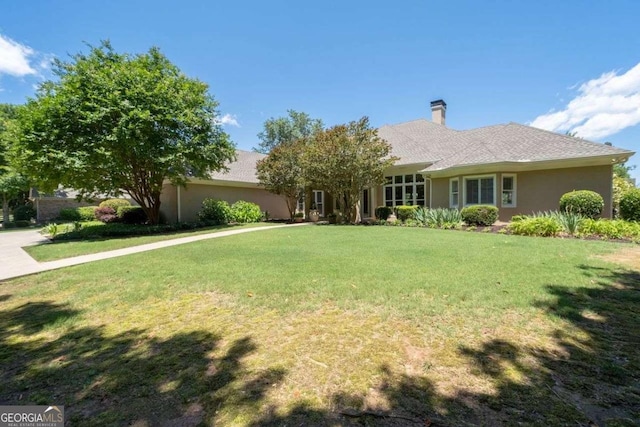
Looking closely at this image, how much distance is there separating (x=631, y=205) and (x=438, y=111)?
1415 centimetres

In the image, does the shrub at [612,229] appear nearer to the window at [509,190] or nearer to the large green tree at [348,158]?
the window at [509,190]

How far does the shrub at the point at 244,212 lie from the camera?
58.7ft

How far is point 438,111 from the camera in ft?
74.2

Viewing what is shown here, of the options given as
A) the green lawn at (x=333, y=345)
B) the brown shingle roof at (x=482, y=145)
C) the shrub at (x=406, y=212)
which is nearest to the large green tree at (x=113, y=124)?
the green lawn at (x=333, y=345)

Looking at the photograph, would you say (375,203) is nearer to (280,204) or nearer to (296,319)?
(280,204)

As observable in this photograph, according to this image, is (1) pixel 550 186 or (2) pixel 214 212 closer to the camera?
(1) pixel 550 186

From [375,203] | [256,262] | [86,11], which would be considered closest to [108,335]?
[256,262]

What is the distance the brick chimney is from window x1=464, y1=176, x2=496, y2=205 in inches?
363

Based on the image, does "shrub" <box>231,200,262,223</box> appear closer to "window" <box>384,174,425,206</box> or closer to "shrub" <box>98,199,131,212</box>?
"window" <box>384,174,425,206</box>

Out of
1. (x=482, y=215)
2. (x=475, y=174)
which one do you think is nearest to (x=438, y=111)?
(x=475, y=174)

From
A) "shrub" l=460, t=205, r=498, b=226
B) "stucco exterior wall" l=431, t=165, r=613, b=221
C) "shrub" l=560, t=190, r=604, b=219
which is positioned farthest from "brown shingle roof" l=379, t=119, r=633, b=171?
"shrub" l=460, t=205, r=498, b=226

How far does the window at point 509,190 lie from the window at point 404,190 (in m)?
4.19

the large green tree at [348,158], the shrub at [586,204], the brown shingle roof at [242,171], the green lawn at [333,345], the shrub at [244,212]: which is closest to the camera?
the green lawn at [333,345]

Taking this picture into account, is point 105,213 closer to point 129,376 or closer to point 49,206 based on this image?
point 49,206
